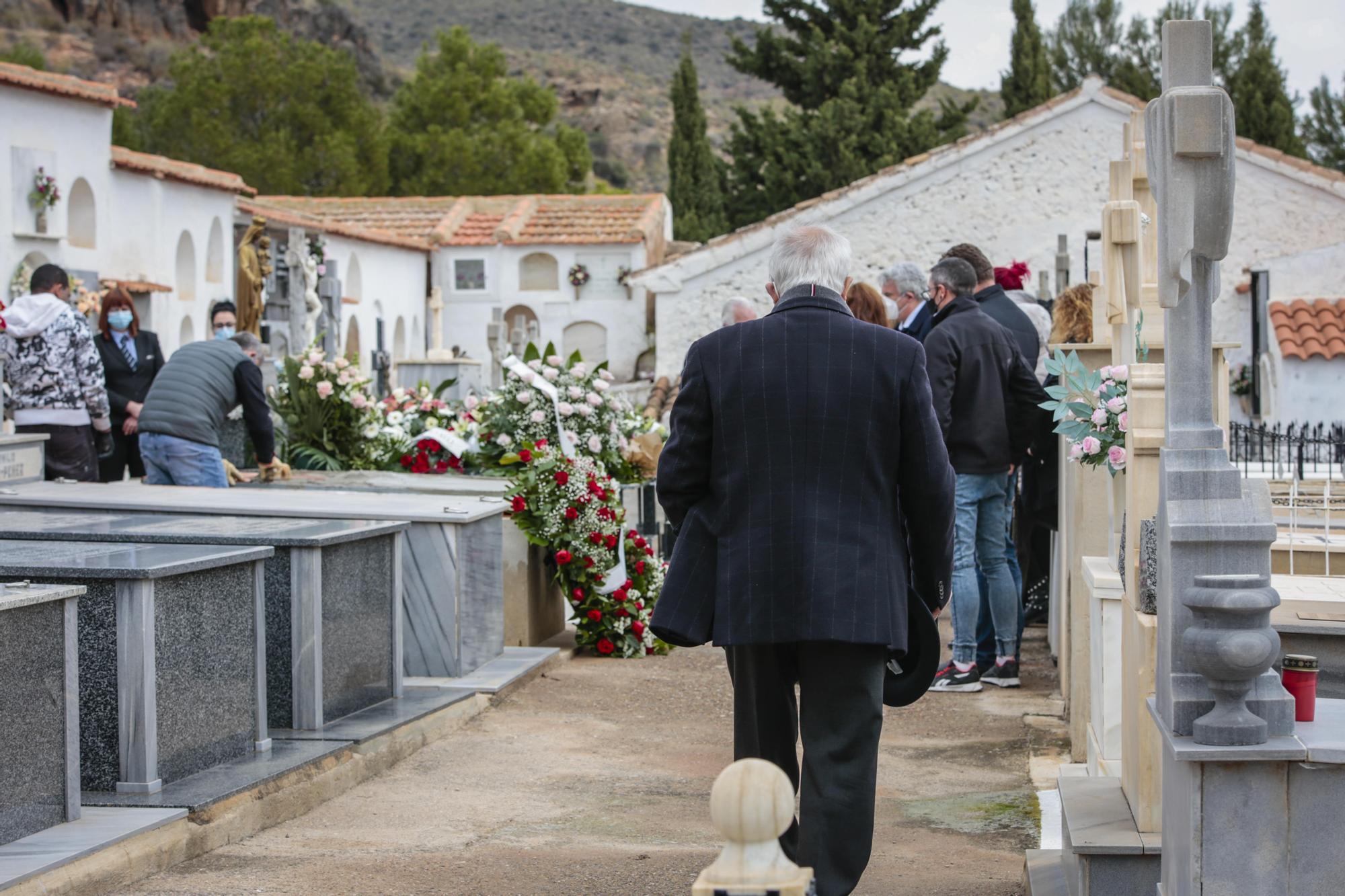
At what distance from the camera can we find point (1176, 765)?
315 centimetres

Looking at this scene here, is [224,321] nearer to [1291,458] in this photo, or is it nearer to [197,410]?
[197,410]

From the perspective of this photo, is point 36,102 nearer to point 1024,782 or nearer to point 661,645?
point 661,645

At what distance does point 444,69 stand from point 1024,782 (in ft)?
149

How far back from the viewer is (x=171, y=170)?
23266 millimetres

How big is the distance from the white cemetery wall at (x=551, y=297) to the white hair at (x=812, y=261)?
29457 millimetres

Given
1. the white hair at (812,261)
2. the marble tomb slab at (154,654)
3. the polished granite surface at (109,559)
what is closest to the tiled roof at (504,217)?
the polished granite surface at (109,559)

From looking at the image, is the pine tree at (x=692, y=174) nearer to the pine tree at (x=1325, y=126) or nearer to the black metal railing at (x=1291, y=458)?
the pine tree at (x=1325, y=126)

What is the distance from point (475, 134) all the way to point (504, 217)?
43.2ft

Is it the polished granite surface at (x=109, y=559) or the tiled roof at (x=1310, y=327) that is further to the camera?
the tiled roof at (x=1310, y=327)

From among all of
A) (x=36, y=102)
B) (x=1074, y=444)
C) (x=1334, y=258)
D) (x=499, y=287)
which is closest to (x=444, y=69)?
(x=499, y=287)

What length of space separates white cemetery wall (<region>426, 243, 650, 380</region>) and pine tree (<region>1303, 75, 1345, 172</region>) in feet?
49.2

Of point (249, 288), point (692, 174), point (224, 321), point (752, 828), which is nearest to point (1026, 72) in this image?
point (692, 174)

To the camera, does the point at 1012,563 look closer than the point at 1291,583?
No

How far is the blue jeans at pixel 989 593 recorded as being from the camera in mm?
7207
